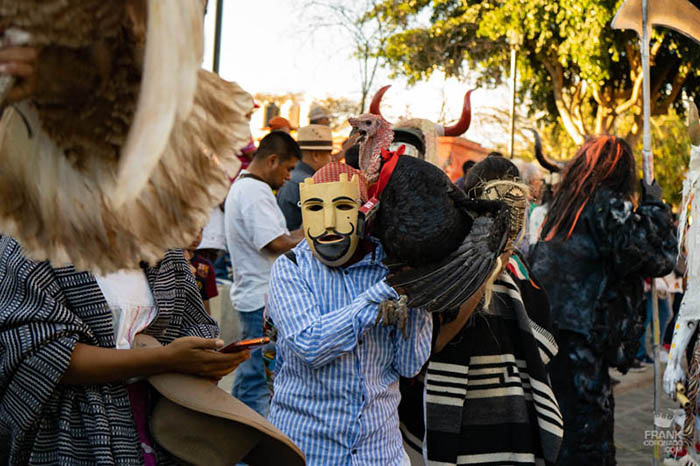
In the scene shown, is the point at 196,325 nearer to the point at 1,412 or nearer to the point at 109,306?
the point at 109,306

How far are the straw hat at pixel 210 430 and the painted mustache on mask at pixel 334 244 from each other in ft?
2.36

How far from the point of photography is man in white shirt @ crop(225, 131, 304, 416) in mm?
4488

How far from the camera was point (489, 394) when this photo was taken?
2.90 metres

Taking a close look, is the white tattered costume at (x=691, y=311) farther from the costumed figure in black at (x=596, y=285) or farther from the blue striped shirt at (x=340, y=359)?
the blue striped shirt at (x=340, y=359)

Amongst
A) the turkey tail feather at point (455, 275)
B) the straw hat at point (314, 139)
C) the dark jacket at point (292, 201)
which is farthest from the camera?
the straw hat at point (314, 139)

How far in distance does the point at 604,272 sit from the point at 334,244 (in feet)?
7.05

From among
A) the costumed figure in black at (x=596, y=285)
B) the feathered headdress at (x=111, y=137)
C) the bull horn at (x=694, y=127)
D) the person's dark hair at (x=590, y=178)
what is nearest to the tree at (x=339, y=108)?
the person's dark hair at (x=590, y=178)

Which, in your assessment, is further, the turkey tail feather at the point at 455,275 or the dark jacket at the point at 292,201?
the dark jacket at the point at 292,201

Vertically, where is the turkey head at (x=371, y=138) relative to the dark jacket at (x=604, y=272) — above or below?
above

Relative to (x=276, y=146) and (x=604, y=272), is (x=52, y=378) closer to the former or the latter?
(x=604, y=272)

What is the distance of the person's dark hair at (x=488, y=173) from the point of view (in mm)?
3111

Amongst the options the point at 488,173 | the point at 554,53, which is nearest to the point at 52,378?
the point at 488,173

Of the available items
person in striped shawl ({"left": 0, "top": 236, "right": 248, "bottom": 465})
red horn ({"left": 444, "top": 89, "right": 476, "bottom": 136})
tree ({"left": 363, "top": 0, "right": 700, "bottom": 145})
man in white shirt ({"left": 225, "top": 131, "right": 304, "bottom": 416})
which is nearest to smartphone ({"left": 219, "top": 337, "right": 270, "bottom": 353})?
person in striped shawl ({"left": 0, "top": 236, "right": 248, "bottom": 465})

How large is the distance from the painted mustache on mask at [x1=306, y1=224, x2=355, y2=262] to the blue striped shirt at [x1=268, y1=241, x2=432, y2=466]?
0.10 m
